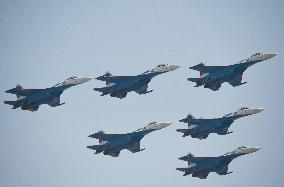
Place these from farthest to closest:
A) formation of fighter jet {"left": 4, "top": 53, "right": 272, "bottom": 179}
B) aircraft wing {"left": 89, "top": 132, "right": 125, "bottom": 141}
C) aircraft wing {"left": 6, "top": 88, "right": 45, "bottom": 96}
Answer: aircraft wing {"left": 89, "top": 132, "right": 125, "bottom": 141}, formation of fighter jet {"left": 4, "top": 53, "right": 272, "bottom": 179}, aircraft wing {"left": 6, "top": 88, "right": 45, "bottom": 96}

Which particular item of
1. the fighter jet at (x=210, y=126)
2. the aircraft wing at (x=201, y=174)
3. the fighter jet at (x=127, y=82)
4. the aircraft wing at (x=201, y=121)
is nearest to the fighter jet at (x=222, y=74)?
the fighter jet at (x=127, y=82)

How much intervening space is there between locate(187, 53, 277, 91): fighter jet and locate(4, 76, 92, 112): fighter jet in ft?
80.0

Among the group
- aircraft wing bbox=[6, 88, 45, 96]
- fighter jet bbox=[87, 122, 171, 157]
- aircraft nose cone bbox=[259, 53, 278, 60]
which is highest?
aircraft nose cone bbox=[259, 53, 278, 60]

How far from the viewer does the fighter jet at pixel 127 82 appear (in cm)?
9569

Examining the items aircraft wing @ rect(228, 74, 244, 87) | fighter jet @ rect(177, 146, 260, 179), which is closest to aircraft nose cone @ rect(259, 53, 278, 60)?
aircraft wing @ rect(228, 74, 244, 87)

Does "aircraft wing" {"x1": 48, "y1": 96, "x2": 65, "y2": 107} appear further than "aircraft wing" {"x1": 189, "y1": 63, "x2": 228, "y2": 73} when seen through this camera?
No

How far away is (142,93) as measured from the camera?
97.8 metres

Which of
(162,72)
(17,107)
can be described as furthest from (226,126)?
(17,107)

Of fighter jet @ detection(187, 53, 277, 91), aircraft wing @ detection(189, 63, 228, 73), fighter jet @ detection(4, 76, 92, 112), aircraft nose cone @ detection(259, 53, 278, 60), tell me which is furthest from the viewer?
aircraft wing @ detection(189, 63, 228, 73)

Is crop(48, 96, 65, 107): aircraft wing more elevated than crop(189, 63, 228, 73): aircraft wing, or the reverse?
crop(189, 63, 228, 73): aircraft wing

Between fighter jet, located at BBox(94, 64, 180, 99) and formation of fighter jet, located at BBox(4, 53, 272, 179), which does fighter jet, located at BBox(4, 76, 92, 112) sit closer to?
formation of fighter jet, located at BBox(4, 53, 272, 179)

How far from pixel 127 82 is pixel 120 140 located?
12131 mm

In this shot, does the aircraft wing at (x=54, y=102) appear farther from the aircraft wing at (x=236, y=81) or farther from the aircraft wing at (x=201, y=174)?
the aircraft wing at (x=236, y=81)

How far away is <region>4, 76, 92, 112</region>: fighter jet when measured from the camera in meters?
93.5
